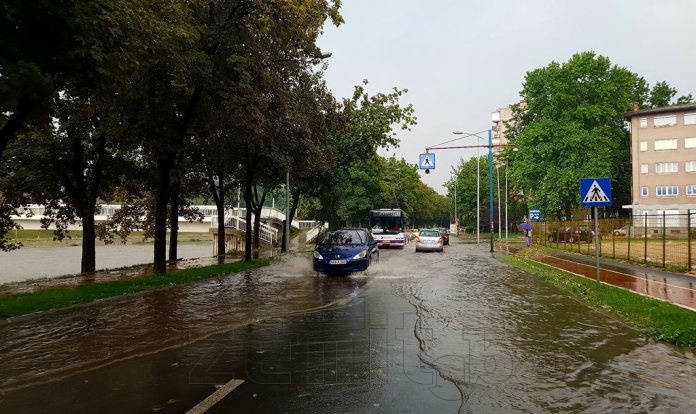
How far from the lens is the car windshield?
1715 centimetres

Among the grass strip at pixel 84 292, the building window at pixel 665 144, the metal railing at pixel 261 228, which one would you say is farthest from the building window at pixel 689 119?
the grass strip at pixel 84 292

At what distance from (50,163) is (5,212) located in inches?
98.0

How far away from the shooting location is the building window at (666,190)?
193 feet

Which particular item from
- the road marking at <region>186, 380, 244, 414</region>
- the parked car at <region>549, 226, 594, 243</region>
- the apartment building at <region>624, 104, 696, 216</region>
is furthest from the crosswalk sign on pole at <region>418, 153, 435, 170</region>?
the apartment building at <region>624, 104, 696, 216</region>

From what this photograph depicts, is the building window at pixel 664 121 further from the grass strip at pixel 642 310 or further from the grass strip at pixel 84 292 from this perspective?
the grass strip at pixel 84 292

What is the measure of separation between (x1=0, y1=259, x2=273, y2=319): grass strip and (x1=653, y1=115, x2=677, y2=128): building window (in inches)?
2401

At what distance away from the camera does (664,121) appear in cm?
5925

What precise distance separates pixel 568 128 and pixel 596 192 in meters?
35.4

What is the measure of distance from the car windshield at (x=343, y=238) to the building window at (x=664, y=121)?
187ft

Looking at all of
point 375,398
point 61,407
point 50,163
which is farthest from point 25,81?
point 50,163

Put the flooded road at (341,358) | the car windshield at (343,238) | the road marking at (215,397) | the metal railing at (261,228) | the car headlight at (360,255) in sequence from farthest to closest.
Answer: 1. the metal railing at (261,228)
2. the car windshield at (343,238)
3. the car headlight at (360,255)
4. the flooded road at (341,358)
5. the road marking at (215,397)

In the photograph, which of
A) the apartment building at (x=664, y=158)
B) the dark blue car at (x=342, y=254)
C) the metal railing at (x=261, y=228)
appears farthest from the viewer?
the apartment building at (x=664, y=158)

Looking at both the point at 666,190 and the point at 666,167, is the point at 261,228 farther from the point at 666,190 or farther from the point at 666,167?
the point at 666,167

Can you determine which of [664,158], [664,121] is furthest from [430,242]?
[664,121]
